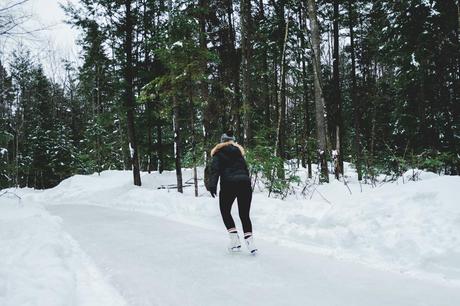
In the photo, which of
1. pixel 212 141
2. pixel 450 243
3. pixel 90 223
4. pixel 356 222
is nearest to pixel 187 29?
pixel 212 141

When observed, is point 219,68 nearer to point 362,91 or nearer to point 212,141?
point 212,141

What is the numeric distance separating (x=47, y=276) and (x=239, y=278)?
2.44 metres

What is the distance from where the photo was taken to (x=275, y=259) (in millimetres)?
5789

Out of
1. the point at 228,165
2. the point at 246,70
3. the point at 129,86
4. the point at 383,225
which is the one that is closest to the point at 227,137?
the point at 228,165

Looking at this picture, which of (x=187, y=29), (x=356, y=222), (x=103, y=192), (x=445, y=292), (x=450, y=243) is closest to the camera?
(x=445, y=292)

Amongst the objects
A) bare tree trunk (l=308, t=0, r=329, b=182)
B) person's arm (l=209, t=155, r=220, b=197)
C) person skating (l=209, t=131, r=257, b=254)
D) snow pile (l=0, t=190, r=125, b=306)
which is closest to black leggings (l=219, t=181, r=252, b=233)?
person skating (l=209, t=131, r=257, b=254)

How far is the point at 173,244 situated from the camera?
7102 millimetres

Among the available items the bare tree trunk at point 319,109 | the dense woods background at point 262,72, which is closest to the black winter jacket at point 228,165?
the dense woods background at point 262,72

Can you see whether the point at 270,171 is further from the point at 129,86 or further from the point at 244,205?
the point at 129,86

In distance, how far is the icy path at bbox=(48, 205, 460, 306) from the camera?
408 centimetres

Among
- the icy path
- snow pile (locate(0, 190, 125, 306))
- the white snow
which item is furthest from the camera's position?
the white snow

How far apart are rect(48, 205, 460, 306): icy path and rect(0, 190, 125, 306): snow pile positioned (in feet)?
0.77

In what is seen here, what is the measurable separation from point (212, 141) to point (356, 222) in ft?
34.3

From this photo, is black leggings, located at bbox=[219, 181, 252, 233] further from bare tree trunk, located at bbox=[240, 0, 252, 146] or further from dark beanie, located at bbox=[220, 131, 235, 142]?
bare tree trunk, located at bbox=[240, 0, 252, 146]
